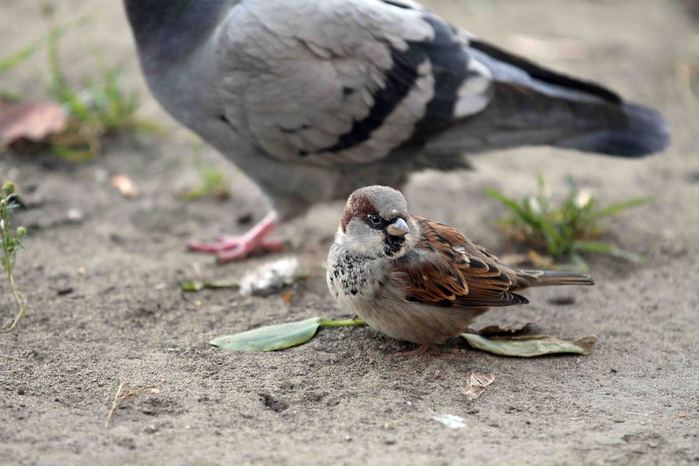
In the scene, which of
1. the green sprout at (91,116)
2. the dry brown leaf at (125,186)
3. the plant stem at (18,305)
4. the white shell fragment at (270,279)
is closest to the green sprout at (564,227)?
the white shell fragment at (270,279)

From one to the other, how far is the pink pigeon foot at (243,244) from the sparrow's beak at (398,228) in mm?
1688

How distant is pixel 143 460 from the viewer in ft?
9.54

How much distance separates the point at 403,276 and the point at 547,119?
1916mm

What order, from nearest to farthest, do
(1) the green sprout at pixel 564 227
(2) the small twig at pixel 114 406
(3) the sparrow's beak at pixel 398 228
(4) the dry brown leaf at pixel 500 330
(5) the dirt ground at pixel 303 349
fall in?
1. (5) the dirt ground at pixel 303 349
2. (2) the small twig at pixel 114 406
3. (3) the sparrow's beak at pixel 398 228
4. (4) the dry brown leaf at pixel 500 330
5. (1) the green sprout at pixel 564 227

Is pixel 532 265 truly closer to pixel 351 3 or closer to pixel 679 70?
pixel 351 3

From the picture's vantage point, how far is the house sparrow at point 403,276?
3.61m

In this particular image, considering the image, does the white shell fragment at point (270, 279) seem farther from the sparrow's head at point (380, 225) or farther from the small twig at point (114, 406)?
Answer: the small twig at point (114, 406)

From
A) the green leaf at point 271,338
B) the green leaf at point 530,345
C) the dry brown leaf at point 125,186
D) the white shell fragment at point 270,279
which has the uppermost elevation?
the green leaf at point 530,345

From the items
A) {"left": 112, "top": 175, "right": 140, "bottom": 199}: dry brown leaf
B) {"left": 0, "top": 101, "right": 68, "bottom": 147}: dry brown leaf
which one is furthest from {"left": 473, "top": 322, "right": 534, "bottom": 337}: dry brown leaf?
{"left": 0, "top": 101, "right": 68, "bottom": 147}: dry brown leaf

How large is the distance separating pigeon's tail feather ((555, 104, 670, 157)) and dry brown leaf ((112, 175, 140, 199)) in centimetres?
257

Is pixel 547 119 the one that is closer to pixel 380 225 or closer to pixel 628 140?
pixel 628 140

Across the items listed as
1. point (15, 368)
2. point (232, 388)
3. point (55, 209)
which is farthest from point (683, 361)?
point (55, 209)

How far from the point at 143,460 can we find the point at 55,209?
9.29 ft

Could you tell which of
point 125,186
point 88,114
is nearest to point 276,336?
point 125,186
